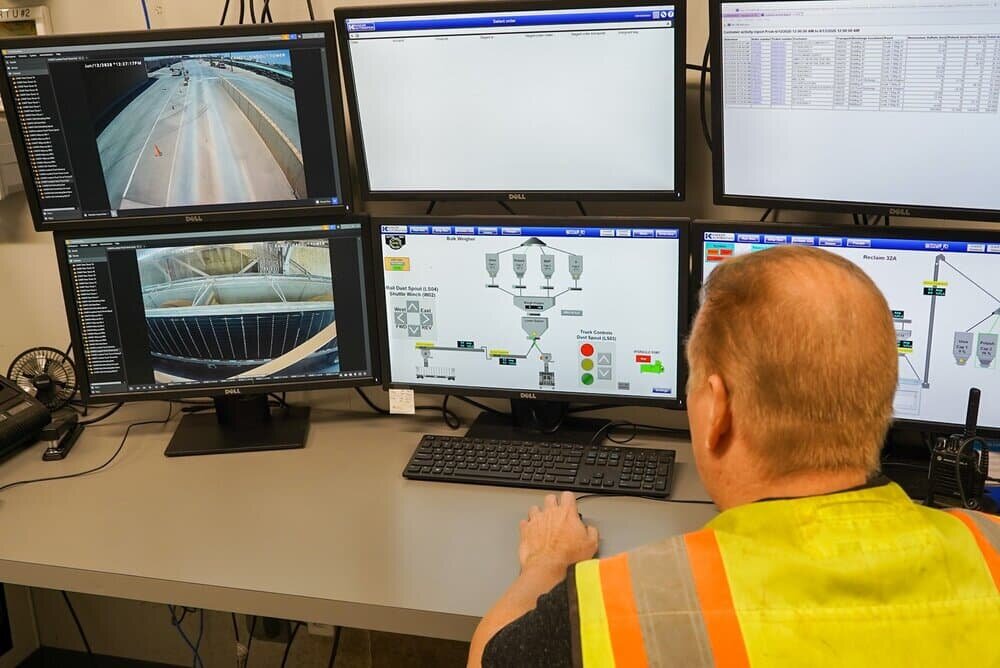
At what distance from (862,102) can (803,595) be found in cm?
99

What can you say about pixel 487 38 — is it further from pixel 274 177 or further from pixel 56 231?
pixel 56 231

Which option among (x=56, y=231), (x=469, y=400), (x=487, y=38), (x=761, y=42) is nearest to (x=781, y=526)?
(x=761, y=42)

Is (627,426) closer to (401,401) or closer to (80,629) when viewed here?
(401,401)

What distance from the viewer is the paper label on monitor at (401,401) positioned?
212 cm

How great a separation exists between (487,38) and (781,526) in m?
1.13

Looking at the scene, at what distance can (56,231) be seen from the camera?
2.01m

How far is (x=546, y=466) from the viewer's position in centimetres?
189

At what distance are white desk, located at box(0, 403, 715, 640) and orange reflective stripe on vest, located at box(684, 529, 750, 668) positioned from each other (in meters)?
0.54

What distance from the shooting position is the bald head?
1032 millimetres

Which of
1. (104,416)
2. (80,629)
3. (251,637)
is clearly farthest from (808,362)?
(80,629)

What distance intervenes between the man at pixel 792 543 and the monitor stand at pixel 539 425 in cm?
91

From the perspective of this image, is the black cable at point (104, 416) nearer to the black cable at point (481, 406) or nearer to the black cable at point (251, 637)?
the black cable at point (251, 637)

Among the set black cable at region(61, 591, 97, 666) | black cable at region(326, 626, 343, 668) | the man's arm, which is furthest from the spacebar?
black cable at region(61, 591, 97, 666)

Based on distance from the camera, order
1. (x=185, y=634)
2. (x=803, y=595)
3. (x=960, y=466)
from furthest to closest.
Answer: (x=185, y=634) < (x=960, y=466) < (x=803, y=595)
